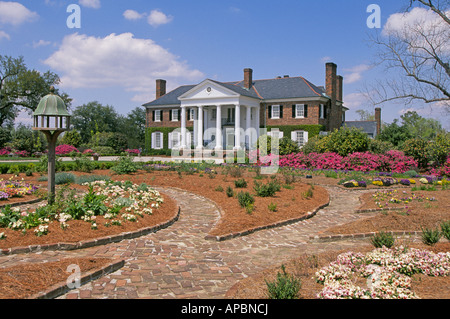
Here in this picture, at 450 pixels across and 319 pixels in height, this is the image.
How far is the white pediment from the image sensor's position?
37.1 meters

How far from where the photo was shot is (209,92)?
3819cm

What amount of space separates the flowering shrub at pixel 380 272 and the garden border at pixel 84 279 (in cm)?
291

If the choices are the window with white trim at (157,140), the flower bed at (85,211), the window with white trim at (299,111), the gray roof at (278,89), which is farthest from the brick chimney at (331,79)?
the flower bed at (85,211)

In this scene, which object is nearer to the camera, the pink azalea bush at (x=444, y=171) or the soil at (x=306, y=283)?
the soil at (x=306, y=283)

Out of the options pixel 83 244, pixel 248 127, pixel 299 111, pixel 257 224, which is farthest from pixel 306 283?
pixel 248 127

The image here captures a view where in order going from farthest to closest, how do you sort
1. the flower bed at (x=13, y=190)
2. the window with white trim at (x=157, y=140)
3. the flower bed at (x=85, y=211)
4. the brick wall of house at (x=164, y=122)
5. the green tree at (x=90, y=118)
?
the green tree at (x=90, y=118) → the window with white trim at (x=157, y=140) → the brick wall of house at (x=164, y=122) → the flower bed at (x=13, y=190) → the flower bed at (x=85, y=211)

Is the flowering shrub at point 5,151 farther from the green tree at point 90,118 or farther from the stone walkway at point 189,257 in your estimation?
the stone walkway at point 189,257

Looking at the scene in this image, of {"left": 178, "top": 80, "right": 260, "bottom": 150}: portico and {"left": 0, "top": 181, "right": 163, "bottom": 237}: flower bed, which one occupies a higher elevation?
{"left": 178, "top": 80, "right": 260, "bottom": 150}: portico

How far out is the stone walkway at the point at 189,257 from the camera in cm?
470

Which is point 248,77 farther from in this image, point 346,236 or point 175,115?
point 346,236

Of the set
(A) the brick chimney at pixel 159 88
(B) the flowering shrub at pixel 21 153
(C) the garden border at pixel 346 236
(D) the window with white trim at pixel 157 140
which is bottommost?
(C) the garden border at pixel 346 236

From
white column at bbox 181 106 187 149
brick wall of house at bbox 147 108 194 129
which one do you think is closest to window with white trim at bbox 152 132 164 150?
brick wall of house at bbox 147 108 194 129

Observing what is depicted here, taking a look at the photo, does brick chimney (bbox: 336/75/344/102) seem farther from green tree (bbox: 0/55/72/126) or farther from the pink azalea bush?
green tree (bbox: 0/55/72/126)

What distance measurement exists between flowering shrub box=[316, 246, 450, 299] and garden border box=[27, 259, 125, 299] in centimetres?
291
